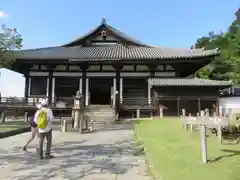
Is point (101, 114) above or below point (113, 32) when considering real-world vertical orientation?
below

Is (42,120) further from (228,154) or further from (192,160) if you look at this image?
(228,154)

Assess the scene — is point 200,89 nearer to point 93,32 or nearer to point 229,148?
point 93,32

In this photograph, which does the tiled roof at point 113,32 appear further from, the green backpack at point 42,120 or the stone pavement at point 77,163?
the green backpack at point 42,120

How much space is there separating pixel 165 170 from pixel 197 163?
35.4 inches

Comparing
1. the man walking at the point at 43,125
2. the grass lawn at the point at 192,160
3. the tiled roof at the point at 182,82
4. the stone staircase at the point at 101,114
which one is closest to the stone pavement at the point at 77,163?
the man walking at the point at 43,125

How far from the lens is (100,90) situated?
2758 cm

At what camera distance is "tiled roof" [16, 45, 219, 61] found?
24625 millimetres

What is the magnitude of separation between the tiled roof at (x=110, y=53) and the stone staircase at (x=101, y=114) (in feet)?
14.0

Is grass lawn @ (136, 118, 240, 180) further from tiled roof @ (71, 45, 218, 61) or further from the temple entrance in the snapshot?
the temple entrance

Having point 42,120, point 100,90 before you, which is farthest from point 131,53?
point 42,120

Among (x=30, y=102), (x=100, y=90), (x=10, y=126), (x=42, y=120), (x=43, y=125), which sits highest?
(x=100, y=90)

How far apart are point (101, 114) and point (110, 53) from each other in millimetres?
6844

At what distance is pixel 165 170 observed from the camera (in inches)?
220

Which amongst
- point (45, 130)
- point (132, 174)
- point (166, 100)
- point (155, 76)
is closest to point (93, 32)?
point (155, 76)
